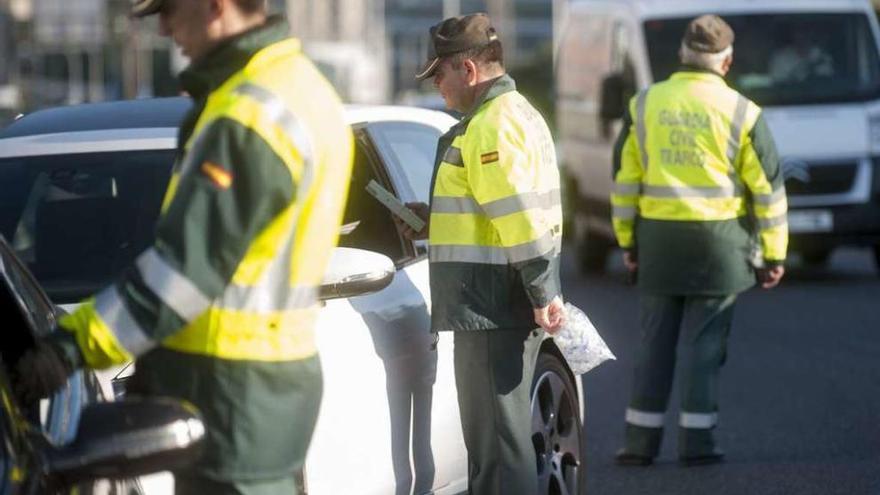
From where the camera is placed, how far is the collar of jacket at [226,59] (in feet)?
14.1

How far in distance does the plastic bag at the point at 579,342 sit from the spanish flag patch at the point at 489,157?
0.69 m

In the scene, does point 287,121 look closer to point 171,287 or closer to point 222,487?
point 171,287

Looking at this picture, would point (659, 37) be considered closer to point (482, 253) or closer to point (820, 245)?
point (820, 245)

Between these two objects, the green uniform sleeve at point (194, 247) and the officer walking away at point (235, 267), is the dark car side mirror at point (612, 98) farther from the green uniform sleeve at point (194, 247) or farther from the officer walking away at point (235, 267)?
the green uniform sleeve at point (194, 247)

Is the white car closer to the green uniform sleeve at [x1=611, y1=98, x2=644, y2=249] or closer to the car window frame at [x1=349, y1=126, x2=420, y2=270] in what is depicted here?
the car window frame at [x1=349, y1=126, x2=420, y2=270]

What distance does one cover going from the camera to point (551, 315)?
6.77 metres

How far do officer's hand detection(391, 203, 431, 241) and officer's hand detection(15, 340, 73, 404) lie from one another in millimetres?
3028

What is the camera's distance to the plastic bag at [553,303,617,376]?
7270 millimetres

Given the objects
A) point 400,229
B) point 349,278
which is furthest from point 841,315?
point 349,278

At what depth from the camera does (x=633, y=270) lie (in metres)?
9.87

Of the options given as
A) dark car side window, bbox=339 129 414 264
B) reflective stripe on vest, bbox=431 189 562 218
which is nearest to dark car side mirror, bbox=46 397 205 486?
reflective stripe on vest, bbox=431 189 562 218

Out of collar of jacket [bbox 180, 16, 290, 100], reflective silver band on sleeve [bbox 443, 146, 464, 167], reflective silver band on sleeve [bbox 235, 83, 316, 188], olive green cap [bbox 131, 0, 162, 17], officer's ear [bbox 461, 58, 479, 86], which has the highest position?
olive green cap [bbox 131, 0, 162, 17]

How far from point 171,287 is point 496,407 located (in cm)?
285

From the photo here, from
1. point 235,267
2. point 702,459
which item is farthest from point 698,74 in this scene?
point 235,267
